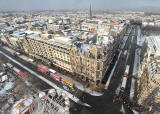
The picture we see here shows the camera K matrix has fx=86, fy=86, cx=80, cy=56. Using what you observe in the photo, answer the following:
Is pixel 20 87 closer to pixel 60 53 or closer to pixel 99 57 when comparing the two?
pixel 60 53

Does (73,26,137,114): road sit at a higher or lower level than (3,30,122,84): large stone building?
lower

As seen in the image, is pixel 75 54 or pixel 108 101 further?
pixel 75 54

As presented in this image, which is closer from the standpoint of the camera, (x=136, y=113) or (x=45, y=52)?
(x=136, y=113)

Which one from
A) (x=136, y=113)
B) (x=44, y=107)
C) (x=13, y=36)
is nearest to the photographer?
(x=44, y=107)

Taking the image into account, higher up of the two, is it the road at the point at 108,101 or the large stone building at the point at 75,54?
the large stone building at the point at 75,54

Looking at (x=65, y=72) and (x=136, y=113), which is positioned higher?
(x=65, y=72)

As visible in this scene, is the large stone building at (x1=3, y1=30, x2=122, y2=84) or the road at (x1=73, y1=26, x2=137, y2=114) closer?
the road at (x1=73, y1=26, x2=137, y2=114)

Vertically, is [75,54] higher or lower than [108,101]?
higher

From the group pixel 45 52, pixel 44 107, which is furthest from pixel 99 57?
pixel 45 52

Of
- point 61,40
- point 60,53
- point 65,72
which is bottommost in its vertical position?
point 65,72

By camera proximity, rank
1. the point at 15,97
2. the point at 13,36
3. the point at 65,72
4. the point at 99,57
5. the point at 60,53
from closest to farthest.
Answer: the point at 99,57 < the point at 15,97 < the point at 60,53 < the point at 65,72 < the point at 13,36

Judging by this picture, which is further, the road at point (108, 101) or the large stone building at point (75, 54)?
the large stone building at point (75, 54)
